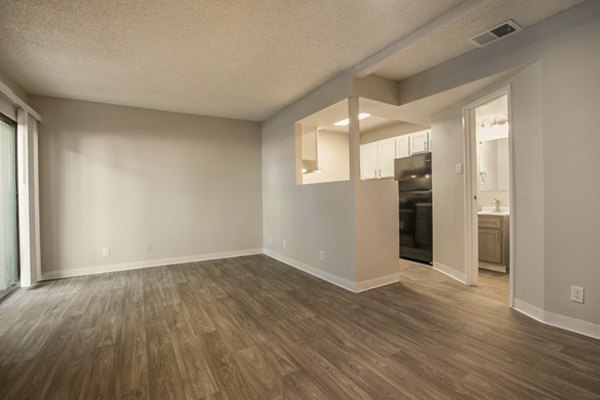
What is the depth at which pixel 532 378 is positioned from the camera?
1.63 m

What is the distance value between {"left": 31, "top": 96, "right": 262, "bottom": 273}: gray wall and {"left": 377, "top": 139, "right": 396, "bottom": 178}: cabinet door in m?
2.50

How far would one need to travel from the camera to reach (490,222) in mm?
4129

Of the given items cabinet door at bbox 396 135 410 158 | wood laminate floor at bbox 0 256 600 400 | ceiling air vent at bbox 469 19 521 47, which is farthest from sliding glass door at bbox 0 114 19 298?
cabinet door at bbox 396 135 410 158

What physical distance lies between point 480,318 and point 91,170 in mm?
5453

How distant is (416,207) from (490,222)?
1.07 m

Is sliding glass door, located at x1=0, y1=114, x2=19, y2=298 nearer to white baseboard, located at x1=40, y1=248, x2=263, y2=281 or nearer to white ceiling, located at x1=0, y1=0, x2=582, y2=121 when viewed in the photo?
white baseboard, located at x1=40, y1=248, x2=263, y2=281

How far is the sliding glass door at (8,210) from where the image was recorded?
3.19m

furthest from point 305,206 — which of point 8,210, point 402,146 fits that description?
point 8,210

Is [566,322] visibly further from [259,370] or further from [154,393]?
[154,393]

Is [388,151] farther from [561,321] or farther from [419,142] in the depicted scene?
[561,321]

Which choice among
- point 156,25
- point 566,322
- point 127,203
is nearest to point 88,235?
point 127,203

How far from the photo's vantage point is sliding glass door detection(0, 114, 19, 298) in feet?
10.5

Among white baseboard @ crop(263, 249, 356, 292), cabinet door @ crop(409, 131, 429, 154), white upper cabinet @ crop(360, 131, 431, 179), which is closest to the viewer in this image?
white baseboard @ crop(263, 249, 356, 292)

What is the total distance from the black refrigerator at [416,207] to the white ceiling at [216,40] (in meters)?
1.66
